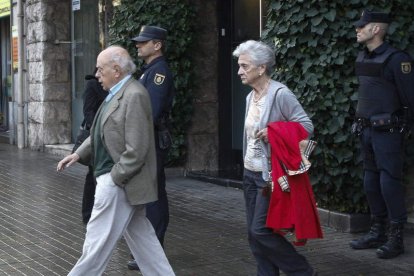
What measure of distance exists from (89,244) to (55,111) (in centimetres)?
1076

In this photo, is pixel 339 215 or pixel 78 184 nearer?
pixel 339 215

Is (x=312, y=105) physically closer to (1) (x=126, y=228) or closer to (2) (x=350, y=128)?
(2) (x=350, y=128)

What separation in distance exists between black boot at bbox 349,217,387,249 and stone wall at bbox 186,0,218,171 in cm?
487

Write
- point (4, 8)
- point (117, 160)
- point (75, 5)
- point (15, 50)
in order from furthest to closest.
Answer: point (4, 8) < point (15, 50) < point (75, 5) < point (117, 160)

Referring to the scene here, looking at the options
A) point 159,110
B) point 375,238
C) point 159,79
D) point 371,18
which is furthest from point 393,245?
point 159,79

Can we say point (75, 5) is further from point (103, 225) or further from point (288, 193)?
point (288, 193)

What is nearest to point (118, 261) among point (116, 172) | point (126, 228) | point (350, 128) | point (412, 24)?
point (126, 228)

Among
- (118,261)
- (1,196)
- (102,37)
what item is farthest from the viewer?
(102,37)

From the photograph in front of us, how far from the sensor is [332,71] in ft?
25.4

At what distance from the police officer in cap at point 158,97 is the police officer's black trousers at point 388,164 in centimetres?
172

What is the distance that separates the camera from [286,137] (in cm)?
533

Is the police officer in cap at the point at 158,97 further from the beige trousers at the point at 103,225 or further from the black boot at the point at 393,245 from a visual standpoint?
the black boot at the point at 393,245

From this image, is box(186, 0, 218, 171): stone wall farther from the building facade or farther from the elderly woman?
the elderly woman

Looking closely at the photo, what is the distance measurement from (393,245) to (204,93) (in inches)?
213
